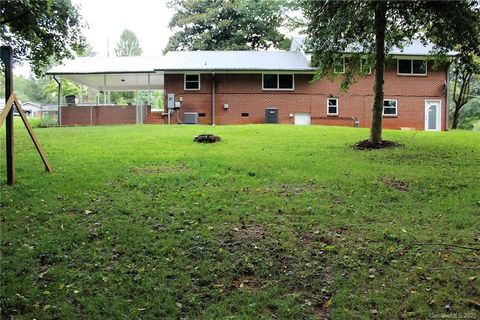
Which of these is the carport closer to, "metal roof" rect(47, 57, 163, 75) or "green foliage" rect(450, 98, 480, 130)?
"metal roof" rect(47, 57, 163, 75)

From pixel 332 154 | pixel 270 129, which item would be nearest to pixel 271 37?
pixel 270 129

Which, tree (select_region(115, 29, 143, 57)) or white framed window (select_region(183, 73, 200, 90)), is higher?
tree (select_region(115, 29, 143, 57))

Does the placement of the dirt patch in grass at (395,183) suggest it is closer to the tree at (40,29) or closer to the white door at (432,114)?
the tree at (40,29)

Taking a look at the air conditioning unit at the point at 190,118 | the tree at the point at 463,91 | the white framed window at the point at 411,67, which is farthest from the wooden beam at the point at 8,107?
the tree at the point at 463,91

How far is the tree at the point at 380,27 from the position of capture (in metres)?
12.1

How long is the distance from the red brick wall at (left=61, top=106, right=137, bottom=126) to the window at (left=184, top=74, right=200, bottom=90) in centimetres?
336

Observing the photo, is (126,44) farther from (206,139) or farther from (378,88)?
(378,88)

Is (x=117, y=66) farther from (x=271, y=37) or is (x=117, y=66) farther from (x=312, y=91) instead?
(x=271, y=37)

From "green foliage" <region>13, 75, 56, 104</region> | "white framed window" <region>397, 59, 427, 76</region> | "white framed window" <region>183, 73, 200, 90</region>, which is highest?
"green foliage" <region>13, 75, 56, 104</region>

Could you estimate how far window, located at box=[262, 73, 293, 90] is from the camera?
85.5 feet

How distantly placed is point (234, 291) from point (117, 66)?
24252 mm

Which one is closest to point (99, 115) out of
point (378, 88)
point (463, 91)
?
point (378, 88)

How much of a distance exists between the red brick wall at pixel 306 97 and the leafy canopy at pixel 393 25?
10988 mm

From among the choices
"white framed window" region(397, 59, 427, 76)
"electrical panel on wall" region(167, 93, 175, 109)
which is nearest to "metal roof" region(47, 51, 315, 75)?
"electrical panel on wall" region(167, 93, 175, 109)
